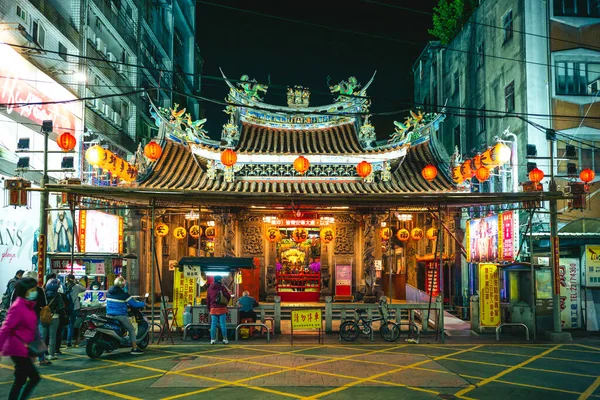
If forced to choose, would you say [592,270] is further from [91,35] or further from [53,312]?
[91,35]

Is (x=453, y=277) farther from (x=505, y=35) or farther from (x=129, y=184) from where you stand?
(x=129, y=184)

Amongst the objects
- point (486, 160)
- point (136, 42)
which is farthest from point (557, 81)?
point (136, 42)

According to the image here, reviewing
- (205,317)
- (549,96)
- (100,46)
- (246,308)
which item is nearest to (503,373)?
(246,308)

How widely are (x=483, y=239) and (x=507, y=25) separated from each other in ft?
43.2

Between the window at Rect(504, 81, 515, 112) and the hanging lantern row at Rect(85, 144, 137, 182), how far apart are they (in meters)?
16.9

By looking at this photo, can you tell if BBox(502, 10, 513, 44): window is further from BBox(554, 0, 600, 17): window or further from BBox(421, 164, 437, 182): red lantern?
BBox(421, 164, 437, 182): red lantern

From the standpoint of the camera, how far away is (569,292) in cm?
1806

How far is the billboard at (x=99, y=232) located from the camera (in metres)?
16.9

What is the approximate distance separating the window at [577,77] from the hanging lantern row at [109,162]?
17873 millimetres

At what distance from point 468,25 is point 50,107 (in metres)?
22.1

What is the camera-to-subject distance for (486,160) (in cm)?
1938

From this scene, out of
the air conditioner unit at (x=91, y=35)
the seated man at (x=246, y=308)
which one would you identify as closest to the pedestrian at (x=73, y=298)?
the seated man at (x=246, y=308)

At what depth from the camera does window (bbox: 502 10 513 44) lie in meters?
25.0

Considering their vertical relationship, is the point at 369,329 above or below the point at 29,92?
below
